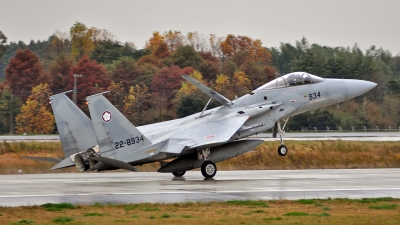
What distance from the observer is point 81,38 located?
9581 cm

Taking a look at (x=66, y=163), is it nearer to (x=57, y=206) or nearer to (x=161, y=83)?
(x=57, y=206)

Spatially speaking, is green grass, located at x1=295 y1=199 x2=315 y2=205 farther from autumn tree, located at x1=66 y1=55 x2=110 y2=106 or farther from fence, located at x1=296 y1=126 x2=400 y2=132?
autumn tree, located at x1=66 y1=55 x2=110 y2=106

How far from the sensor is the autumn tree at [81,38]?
3729 inches

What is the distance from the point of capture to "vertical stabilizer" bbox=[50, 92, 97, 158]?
22922 mm

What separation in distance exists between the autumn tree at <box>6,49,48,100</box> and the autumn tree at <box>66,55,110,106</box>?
494cm


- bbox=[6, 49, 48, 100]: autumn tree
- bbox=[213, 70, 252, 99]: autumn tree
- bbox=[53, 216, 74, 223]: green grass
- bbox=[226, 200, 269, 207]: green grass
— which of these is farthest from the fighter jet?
bbox=[6, 49, 48, 100]: autumn tree

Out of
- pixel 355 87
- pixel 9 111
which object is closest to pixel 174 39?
pixel 9 111

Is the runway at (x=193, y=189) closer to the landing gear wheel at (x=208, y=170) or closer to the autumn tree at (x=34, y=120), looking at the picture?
the landing gear wheel at (x=208, y=170)

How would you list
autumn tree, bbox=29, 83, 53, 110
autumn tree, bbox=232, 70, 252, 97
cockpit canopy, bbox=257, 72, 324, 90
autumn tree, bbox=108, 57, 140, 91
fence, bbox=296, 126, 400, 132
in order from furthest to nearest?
autumn tree, bbox=108, 57, 140, 91 → autumn tree, bbox=232, 70, 252, 97 → autumn tree, bbox=29, 83, 53, 110 → fence, bbox=296, 126, 400, 132 → cockpit canopy, bbox=257, 72, 324, 90

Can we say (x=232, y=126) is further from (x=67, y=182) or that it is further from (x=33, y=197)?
(x=33, y=197)

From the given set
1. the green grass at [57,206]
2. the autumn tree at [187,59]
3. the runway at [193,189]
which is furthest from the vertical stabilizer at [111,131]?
the autumn tree at [187,59]

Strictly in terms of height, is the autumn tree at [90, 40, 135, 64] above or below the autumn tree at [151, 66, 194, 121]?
above

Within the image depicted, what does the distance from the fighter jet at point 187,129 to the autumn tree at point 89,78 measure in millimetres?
38738

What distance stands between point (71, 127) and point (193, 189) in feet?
20.5
